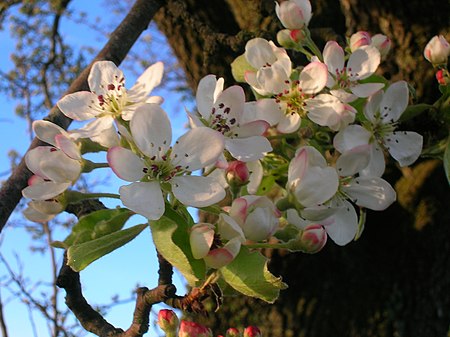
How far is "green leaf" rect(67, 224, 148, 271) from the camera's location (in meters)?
0.57

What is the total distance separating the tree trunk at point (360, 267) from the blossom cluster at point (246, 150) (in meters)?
0.93

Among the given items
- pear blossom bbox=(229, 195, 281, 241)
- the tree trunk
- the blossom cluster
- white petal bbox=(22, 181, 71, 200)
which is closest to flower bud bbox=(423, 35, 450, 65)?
the blossom cluster

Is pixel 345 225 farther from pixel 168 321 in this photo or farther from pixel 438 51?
pixel 438 51

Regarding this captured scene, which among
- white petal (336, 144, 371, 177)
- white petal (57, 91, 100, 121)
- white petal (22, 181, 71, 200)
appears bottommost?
white petal (336, 144, 371, 177)

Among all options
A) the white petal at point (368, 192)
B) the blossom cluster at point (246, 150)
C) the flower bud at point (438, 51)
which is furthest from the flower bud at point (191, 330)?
the flower bud at point (438, 51)

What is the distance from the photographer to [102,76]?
80cm

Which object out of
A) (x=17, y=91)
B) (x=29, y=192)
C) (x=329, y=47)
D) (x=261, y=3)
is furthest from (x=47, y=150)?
(x=17, y=91)

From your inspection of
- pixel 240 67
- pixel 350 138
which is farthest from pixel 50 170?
pixel 240 67

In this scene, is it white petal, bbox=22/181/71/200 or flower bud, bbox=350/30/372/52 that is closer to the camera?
white petal, bbox=22/181/71/200

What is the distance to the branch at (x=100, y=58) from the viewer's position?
972 mm

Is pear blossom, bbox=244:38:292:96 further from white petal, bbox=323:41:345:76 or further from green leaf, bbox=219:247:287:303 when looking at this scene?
green leaf, bbox=219:247:287:303

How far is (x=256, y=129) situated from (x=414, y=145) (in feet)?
1.04

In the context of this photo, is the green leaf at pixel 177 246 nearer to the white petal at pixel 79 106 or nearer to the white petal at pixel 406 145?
the white petal at pixel 79 106

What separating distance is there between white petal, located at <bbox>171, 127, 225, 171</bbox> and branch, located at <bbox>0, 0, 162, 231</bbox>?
1.27 feet
